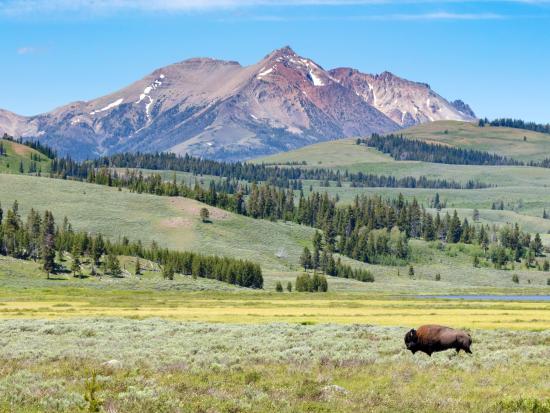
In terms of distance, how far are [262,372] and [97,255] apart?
129797 mm

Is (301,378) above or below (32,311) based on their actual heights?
above

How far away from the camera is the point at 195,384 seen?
27516 millimetres

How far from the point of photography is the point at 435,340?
1476 inches

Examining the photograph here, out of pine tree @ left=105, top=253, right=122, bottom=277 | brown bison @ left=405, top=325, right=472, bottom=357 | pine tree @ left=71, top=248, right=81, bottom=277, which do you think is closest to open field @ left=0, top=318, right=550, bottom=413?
brown bison @ left=405, top=325, right=472, bottom=357

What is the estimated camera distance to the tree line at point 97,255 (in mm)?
151375

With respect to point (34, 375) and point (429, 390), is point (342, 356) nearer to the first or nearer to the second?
point (429, 390)

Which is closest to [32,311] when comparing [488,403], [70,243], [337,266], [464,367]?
[464,367]

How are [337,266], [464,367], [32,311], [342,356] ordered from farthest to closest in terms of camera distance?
[337,266]
[32,311]
[342,356]
[464,367]

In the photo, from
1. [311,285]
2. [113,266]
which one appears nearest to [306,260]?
[311,285]

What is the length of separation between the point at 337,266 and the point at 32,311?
120m

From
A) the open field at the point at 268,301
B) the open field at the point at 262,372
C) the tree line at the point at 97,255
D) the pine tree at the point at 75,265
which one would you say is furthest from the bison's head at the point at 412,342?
the pine tree at the point at 75,265

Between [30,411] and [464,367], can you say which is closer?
[30,411]

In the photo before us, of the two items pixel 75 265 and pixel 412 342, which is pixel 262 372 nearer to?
pixel 412 342

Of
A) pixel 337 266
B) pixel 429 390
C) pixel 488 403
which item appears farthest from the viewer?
pixel 337 266
